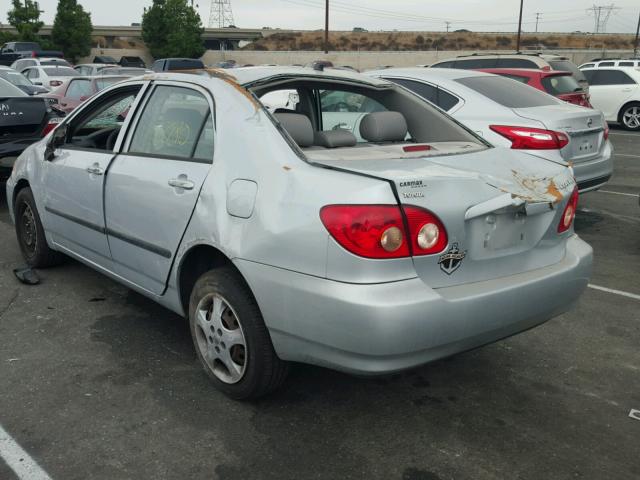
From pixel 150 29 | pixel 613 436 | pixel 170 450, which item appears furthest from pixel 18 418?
pixel 150 29

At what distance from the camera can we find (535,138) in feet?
20.3

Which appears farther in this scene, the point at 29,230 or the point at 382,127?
the point at 29,230

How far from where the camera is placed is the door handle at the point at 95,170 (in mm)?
4031

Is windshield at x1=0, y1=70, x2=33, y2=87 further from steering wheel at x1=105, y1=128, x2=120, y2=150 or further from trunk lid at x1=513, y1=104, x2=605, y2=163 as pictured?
trunk lid at x1=513, y1=104, x2=605, y2=163

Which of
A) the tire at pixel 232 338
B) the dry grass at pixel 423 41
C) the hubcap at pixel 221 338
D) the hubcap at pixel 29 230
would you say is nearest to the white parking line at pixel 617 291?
the tire at pixel 232 338

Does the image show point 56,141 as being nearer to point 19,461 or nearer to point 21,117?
point 19,461

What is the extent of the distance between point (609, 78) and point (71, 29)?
49.6m

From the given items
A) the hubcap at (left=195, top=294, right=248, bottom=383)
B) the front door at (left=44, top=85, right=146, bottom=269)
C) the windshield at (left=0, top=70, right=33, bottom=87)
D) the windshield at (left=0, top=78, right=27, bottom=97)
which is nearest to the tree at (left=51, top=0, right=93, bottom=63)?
the windshield at (left=0, top=70, right=33, bottom=87)

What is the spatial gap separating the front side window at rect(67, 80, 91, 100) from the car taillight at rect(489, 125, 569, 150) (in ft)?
30.0

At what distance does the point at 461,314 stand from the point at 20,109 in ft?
20.9

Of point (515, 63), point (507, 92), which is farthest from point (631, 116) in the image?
point (507, 92)

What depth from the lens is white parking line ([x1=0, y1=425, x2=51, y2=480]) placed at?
2.70 m

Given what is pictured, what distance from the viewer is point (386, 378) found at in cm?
359

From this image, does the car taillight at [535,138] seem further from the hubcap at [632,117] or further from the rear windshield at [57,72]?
the rear windshield at [57,72]
